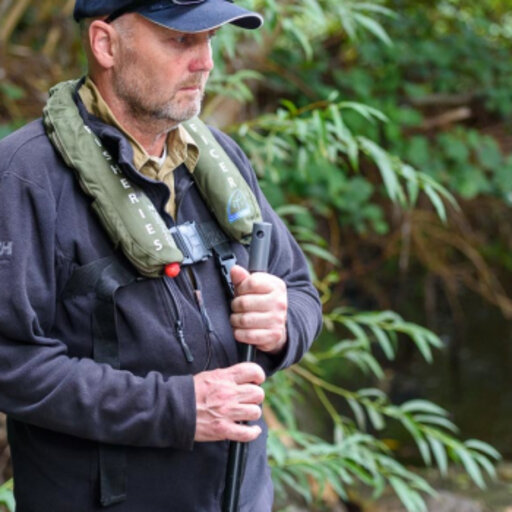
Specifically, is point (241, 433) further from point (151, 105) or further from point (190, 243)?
point (151, 105)

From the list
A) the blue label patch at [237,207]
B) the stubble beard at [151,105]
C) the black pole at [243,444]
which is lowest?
the black pole at [243,444]

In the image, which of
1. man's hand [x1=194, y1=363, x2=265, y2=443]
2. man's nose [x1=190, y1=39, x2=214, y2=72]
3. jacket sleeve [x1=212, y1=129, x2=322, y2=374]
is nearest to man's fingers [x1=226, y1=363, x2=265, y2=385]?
man's hand [x1=194, y1=363, x2=265, y2=443]

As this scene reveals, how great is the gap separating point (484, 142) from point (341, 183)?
1.18 metres

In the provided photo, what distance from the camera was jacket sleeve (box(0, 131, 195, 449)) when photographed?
1.60 meters

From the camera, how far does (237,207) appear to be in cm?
189

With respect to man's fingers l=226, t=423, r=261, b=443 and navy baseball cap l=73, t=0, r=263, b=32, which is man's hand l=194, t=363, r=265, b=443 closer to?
man's fingers l=226, t=423, r=261, b=443

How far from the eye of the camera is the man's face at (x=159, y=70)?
68.4 inches

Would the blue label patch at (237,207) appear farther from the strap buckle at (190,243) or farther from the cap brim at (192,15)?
the cap brim at (192,15)

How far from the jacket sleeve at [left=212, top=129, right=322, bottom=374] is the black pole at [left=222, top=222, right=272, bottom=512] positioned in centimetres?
10

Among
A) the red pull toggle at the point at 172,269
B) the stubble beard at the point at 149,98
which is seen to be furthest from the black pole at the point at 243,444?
the stubble beard at the point at 149,98

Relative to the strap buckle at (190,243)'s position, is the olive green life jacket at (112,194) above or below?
above

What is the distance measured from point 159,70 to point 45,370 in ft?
1.92

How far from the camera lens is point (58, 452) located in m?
1.74

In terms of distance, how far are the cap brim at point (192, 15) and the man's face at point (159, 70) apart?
0.09 ft
